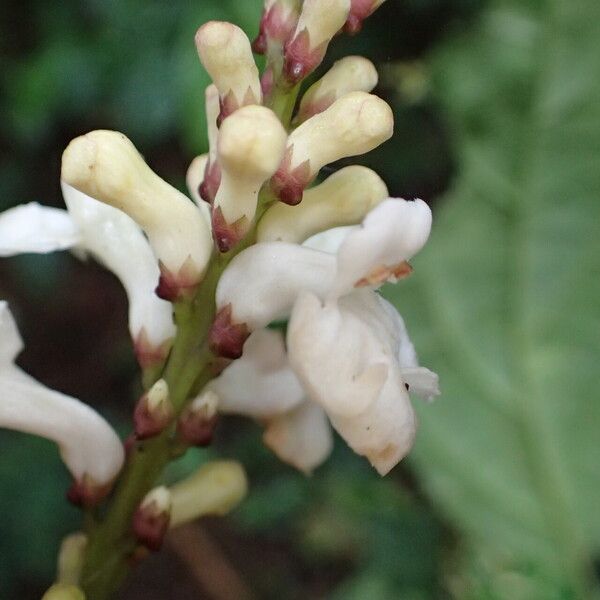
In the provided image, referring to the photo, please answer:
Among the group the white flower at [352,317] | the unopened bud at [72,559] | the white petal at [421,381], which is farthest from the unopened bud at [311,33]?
the unopened bud at [72,559]

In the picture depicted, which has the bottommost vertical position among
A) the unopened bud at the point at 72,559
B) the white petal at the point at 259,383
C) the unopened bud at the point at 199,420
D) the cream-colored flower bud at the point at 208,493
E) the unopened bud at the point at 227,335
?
the cream-colored flower bud at the point at 208,493

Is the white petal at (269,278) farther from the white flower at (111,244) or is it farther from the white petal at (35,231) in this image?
the white petal at (35,231)

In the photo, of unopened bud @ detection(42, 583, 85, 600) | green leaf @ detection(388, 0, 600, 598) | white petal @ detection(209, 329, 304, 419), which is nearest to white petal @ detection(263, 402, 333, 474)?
white petal @ detection(209, 329, 304, 419)

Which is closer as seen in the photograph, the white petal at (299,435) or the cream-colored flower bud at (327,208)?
the cream-colored flower bud at (327,208)

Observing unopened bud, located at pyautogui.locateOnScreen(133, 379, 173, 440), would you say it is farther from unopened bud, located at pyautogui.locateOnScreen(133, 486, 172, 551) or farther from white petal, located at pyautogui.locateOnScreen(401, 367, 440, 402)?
white petal, located at pyautogui.locateOnScreen(401, 367, 440, 402)

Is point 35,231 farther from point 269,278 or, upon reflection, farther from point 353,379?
point 353,379

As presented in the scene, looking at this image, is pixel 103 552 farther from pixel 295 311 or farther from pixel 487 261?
pixel 487 261
